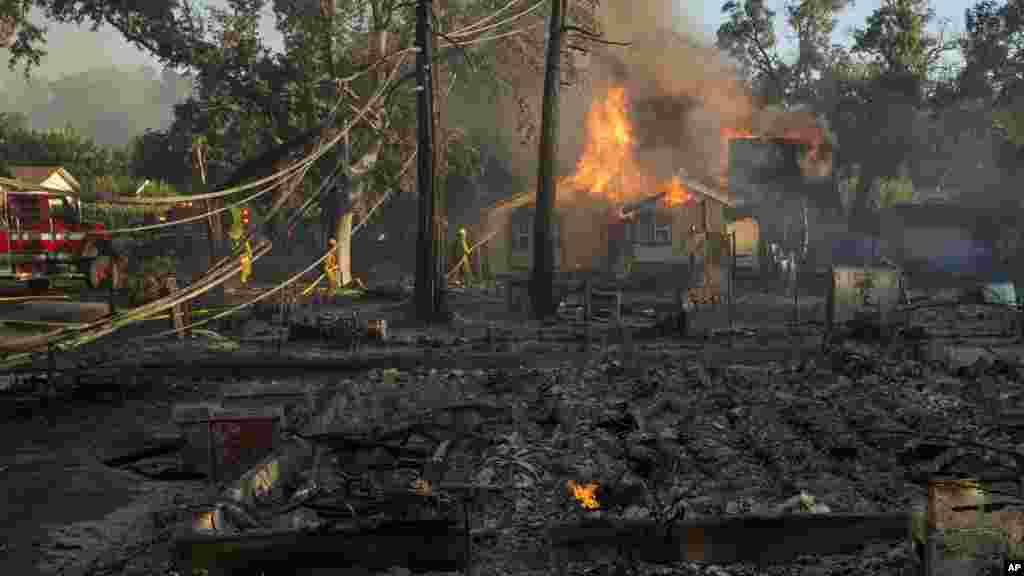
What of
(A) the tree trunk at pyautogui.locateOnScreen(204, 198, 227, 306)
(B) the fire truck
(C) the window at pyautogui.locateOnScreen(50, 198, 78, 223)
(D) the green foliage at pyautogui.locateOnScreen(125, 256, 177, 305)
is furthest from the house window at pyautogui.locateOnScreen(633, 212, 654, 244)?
(C) the window at pyautogui.locateOnScreen(50, 198, 78, 223)

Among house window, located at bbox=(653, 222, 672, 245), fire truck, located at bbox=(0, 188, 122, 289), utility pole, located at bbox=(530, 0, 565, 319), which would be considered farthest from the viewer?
house window, located at bbox=(653, 222, 672, 245)

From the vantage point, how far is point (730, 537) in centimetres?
746

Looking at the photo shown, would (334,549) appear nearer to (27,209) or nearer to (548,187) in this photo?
(548,187)

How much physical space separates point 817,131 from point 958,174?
23819 millimetres

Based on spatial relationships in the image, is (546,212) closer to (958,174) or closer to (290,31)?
(290,31)

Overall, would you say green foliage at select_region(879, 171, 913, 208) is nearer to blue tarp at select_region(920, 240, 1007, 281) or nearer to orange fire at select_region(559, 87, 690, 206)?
blue tarp at select_region(920, 240, 1007, 281)

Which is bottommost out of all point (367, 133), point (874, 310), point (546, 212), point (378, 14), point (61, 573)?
point (61, 573)

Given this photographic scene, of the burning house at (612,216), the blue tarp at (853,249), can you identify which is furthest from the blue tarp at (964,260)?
the burning house at (612,216)

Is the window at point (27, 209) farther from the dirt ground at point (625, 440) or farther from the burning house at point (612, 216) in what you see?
the burning house at point (612, 216)

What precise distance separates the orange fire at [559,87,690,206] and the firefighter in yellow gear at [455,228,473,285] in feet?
28.1

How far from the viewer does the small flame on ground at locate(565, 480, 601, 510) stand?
336 inches

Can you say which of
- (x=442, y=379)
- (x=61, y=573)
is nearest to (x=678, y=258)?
(x=442, y=379)

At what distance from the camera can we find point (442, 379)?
1547 centimetres

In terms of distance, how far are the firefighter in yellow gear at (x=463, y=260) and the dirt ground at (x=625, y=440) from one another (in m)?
12.0
